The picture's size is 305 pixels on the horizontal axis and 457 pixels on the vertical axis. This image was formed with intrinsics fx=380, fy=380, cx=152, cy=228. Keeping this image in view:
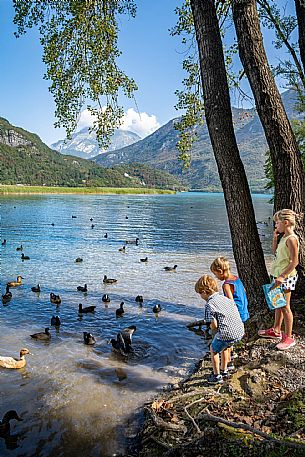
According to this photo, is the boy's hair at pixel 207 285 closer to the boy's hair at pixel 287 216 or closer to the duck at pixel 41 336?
the boy's hair at pixel 287 216

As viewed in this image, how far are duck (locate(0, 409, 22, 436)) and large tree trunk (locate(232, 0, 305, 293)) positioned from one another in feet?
16.2

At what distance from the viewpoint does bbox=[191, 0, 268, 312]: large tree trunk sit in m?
6.36

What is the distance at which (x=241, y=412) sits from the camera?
14.5 feet

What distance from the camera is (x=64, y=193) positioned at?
424 feet

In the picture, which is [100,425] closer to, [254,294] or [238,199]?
[254,294]

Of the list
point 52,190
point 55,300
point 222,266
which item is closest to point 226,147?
point 222,266

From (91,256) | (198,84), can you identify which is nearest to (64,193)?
(91,256)

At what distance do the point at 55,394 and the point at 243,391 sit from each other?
325 cm

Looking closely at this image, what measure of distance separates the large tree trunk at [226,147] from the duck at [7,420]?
13.9ft

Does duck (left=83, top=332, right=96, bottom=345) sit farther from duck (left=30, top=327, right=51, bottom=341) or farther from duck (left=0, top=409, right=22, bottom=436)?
duck (left=0, top=409, right=22, bottom=436)

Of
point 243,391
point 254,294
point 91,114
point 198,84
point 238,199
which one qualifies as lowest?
point 243,391

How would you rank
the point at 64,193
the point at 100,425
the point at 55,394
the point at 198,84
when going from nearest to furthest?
the point at 100,425
the point at 55,394
the point at 198,84
the point at 64,193

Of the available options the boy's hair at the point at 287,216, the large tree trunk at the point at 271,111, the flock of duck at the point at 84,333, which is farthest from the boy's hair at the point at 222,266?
the flock of duck at the point at 84,333

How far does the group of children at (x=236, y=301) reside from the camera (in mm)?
5254
